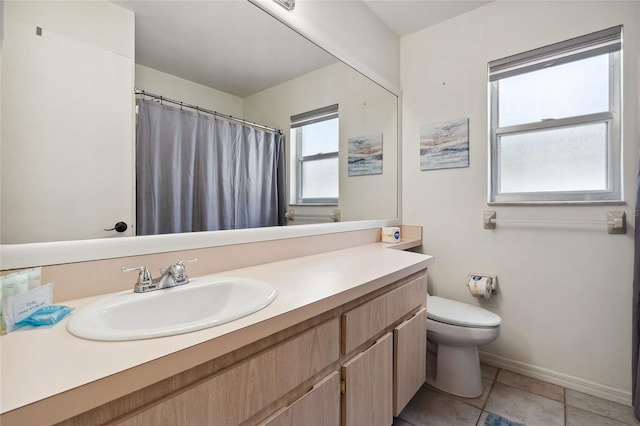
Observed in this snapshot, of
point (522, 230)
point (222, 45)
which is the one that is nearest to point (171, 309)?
point (222, 45)

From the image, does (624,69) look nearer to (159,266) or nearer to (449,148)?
(449,148)

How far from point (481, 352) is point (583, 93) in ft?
5.98

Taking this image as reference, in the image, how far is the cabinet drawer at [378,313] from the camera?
101 cm

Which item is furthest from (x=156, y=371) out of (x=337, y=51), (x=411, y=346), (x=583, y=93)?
(x=583, y=93)

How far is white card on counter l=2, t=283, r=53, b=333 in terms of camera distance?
62 centimetres

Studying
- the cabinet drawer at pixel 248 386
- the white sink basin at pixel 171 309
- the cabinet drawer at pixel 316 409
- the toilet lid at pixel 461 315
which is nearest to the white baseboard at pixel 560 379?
the toilet lid at pixel 461 315

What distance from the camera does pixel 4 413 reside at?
0.37 meters

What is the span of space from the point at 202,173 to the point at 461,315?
162cm

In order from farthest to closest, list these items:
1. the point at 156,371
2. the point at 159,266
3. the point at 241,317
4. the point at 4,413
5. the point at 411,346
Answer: the point at 411,346
the point at 159,266
the point at 241,317
the point at 156,371
the point at 4,413

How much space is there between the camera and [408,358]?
1383 millimetres

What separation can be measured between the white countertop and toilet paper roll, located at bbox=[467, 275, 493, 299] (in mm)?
1433

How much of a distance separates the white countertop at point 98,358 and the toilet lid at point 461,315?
104 centimetres

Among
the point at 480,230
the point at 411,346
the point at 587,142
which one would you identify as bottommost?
the point at 411,346

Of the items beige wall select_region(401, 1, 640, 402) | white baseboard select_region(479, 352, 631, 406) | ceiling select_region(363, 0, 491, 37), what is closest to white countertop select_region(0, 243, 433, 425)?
beige wall select_region(401, 1, 640, 402)
